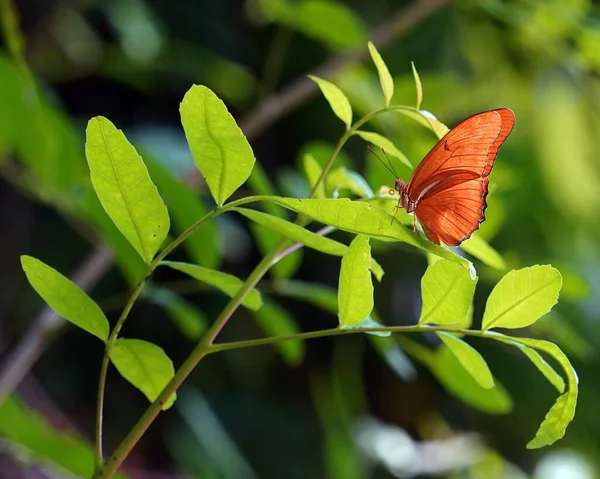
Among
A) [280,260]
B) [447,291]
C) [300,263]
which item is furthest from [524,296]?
[300,263]

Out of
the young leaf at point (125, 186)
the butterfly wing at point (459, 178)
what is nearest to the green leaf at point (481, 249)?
the butterfly wing at point (459, 178)

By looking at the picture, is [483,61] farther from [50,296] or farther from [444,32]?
[50,296]

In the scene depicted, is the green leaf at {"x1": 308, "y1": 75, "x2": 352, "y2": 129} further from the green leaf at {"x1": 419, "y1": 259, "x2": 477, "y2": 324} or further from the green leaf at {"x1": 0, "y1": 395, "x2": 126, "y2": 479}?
the green leaf at {"x1": 0, "y1": 395, "x2": 126, "y2": 479}

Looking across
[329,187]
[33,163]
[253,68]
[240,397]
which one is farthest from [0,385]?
[253,68]

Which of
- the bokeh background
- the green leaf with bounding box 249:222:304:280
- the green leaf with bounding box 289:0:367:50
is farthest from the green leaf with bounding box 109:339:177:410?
the bokeh background

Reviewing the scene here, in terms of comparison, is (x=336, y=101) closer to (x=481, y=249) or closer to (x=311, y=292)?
(x=481, y=249)

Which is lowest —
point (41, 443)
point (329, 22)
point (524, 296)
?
point (41, 443)
